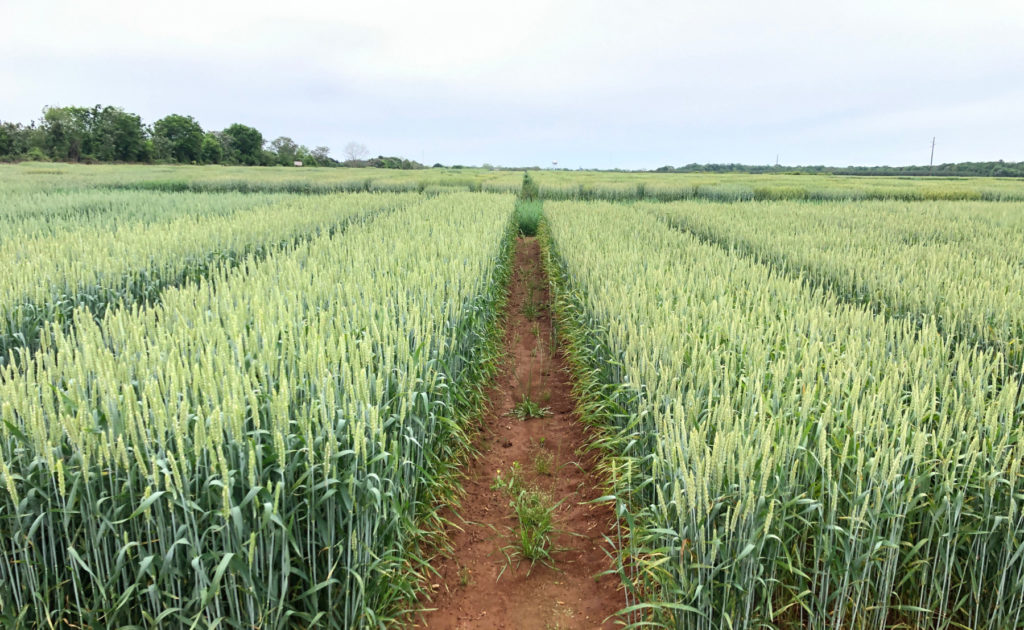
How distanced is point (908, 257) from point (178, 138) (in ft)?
258

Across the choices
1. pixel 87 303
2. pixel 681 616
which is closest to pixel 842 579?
pixel 681 616

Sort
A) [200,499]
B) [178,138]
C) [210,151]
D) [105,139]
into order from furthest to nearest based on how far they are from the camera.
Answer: [210,151] → [178,138] → [105,139] → [200,499]

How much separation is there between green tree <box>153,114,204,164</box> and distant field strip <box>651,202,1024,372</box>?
69.2 m

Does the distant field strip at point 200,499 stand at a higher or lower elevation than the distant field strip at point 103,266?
lower

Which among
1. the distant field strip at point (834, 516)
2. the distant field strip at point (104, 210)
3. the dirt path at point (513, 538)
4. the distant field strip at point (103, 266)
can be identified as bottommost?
the dirt path at point (513, 538)

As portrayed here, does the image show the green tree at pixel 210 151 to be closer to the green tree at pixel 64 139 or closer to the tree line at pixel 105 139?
the tree line at pixel 105 139

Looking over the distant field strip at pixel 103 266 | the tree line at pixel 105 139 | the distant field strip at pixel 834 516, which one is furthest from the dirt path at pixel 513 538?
the tree line at pixel 105 139

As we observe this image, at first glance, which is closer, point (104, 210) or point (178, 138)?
point (104, 210)

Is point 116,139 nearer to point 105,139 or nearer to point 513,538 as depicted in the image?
point 105,139

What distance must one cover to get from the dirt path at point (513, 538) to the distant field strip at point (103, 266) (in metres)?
3.04

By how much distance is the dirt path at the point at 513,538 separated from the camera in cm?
280

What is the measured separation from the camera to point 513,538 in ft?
11.1

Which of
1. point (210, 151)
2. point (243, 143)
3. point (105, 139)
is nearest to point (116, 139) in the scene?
point (105, 139)

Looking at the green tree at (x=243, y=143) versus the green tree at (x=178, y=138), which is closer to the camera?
the green tree at (x=178, y=138)
